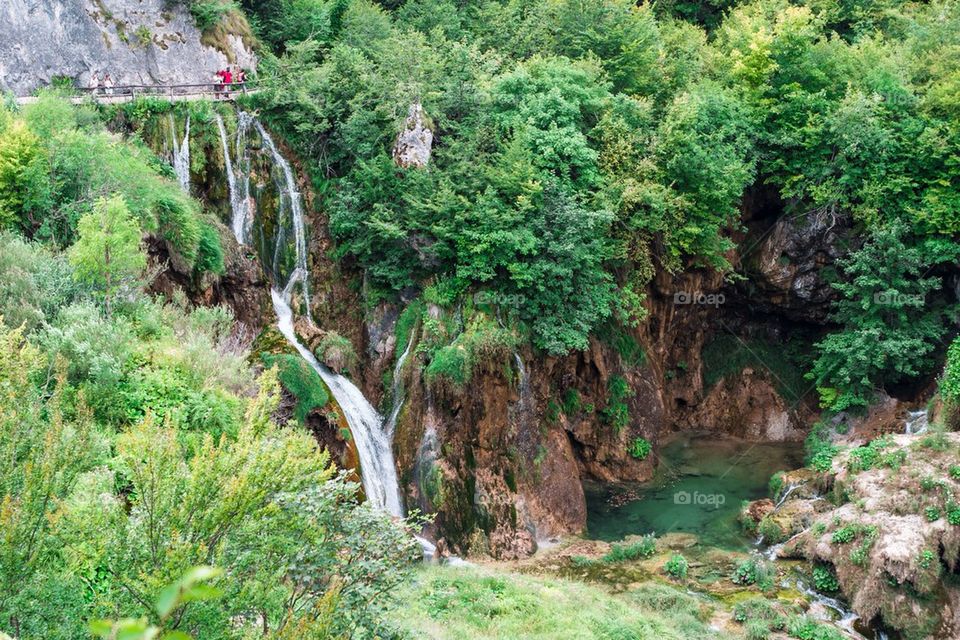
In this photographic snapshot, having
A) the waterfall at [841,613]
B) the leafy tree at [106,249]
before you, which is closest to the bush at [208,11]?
the leafy tree at [106,249]

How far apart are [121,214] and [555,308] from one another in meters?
11.2

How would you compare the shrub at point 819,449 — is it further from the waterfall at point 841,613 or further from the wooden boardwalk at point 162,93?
the wooden boardwalk at point 162,93

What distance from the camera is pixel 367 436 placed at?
19.3 metres

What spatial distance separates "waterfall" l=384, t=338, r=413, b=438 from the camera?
20.0 metres

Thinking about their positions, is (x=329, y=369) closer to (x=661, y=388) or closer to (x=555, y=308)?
(x=555, y=308)

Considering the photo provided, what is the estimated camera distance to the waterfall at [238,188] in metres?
21.7

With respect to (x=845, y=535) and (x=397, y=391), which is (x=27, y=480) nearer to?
(x=397, y=391)

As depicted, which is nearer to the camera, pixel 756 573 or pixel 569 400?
pixel 756 573

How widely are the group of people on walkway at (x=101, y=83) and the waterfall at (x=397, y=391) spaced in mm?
11940

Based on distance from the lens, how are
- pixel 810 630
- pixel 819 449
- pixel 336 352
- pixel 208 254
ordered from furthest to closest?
pixel 819 449, pixel 336 352, pixel 208 254, pixel 810 630

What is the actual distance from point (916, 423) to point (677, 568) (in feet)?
30.5

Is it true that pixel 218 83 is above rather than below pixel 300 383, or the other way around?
above

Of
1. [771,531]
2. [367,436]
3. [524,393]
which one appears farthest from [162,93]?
[771,531]

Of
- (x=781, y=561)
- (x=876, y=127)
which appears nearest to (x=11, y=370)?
(x=781, y=561)
